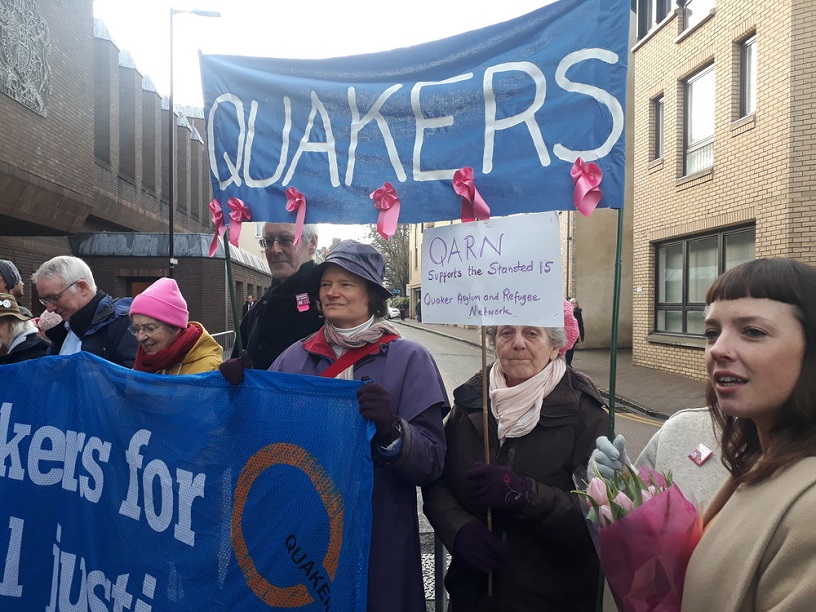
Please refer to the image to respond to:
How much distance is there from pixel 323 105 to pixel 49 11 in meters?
13.8

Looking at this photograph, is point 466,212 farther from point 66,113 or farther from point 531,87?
point 66,113

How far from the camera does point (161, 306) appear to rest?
116 inches

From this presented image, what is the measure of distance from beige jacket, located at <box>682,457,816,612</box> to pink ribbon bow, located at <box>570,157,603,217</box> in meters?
1.07

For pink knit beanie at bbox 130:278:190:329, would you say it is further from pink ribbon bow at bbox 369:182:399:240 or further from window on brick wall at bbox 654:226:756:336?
window on brick wall at bbox 654:226:756:336

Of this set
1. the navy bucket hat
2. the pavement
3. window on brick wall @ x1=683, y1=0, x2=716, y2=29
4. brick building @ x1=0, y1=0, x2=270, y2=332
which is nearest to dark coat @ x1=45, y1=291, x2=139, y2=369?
the navy bucket hat

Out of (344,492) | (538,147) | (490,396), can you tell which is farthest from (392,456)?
(538,147)

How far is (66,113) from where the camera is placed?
13672mm

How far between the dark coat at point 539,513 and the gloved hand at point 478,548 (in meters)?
0.06

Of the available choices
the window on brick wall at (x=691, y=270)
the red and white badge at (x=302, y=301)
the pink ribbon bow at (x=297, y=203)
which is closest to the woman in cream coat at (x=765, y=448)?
the pink ribbon bow at (x=297, y=203)

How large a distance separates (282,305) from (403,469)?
142 centimetres

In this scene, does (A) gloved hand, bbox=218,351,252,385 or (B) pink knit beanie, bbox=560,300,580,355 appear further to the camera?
(B) pink knit beanie, bbox=560,300,580,355

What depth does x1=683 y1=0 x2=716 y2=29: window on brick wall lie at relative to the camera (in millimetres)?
12086

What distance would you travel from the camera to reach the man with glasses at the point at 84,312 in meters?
3.50

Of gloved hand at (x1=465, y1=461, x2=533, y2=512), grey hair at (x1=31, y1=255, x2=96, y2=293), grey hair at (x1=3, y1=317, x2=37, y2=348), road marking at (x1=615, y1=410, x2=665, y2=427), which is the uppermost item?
grey hair at (x1=31, y1=255, x2=96, y2=293)
